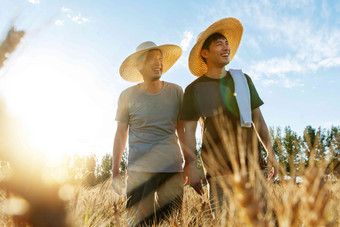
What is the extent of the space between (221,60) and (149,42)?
4.31 ft

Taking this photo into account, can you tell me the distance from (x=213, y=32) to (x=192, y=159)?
146 cm

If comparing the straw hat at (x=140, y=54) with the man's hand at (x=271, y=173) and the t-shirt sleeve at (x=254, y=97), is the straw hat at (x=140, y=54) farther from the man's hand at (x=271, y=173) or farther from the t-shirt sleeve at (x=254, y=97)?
the man's hand at (x=271, y=173)

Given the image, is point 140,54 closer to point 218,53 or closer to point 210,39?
point 210,39

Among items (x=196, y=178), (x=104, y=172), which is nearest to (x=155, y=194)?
(x=196, y=178)

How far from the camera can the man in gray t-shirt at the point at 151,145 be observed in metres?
3.10

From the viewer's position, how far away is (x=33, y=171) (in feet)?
1.29

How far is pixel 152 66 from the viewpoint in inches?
133

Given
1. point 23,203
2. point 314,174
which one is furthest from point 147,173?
point 23,203

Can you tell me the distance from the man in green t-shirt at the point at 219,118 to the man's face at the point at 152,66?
609 mm

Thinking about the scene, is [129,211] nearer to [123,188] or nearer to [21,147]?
[123,188]

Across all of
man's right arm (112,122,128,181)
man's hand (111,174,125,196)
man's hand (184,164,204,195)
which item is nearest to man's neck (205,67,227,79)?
man's hand (184,164,204,195)

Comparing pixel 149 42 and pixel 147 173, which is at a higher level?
pixel 149 42

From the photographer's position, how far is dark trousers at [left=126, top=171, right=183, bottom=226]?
3088 millimetres

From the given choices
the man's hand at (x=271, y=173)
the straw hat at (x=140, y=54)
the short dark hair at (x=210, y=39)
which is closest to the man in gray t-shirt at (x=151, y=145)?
the straw hat at (x=140, y=54)
